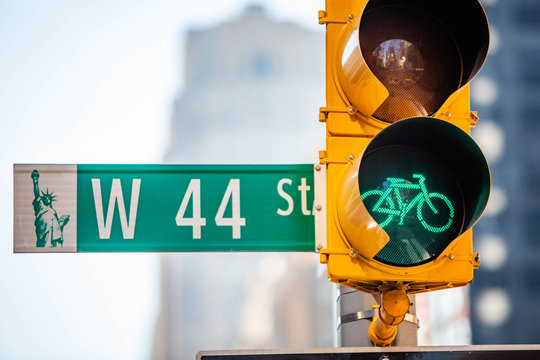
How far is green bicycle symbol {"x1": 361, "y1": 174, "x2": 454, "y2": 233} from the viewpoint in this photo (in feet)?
6.14

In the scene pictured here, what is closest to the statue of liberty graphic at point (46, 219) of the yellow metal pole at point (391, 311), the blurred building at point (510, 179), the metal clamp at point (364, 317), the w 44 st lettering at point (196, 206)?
the w 44 st lettering at point (196, 206)

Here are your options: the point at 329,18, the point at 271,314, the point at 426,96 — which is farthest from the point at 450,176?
the point at 271,314

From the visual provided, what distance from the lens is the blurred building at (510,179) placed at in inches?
730

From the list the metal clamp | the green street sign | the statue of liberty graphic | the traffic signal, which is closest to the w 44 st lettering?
the green street sign

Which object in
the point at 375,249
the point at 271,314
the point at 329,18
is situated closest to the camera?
the point at 375,249

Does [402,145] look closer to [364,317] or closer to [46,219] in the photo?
[364,317]

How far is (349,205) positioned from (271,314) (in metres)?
15.7

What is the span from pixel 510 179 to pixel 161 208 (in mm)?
17615

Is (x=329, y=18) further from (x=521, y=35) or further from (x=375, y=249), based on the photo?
(x=521, y=35)

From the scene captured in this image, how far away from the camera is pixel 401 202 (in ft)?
6.17

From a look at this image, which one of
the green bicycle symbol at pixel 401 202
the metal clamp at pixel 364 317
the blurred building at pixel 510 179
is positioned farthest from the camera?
the blurred building at pixel 510 179

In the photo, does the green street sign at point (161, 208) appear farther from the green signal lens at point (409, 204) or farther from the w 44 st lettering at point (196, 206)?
the green signal lens at point (409, 204)

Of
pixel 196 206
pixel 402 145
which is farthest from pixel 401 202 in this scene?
pixel 196 206

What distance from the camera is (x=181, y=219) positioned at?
2.40 meters
